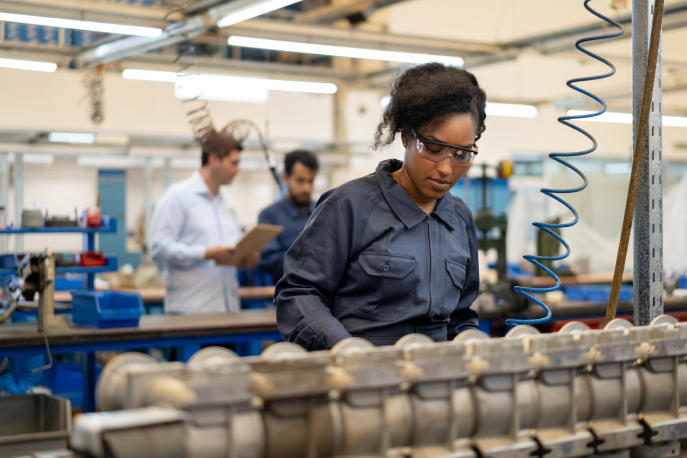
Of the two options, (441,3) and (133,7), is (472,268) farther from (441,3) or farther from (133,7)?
(441,3)

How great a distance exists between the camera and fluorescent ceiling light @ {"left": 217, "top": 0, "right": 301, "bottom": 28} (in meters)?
4.18

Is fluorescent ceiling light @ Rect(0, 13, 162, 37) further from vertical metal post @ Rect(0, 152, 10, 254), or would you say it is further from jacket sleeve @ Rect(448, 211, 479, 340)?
jacket sleeve @ Rect(448, 211, 479, 340)

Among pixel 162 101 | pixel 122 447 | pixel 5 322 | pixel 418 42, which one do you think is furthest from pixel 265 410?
pixel 162 101

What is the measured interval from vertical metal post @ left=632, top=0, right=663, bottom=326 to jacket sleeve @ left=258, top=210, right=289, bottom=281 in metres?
2.92

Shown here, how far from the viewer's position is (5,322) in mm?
3010

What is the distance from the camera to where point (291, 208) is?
13.9ft

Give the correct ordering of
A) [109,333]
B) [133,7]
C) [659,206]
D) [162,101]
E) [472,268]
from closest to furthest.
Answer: [659,206] → [472,268] → [109,333] → [133,7] → [162,101]

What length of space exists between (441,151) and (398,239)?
0.19 meters

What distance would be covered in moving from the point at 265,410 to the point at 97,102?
280 inches

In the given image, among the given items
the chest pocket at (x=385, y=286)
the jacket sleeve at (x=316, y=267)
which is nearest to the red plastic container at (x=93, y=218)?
the jacket sleeve at (x=316, y=267)

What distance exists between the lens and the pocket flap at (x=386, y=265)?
52.3 inches

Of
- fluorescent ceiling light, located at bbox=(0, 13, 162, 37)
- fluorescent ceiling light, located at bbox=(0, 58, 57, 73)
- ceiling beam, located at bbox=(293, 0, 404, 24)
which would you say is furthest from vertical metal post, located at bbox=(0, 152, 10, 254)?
ceiling beam, located at bbox=(293, 0, 404, 24)

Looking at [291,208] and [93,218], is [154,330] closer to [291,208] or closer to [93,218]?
[93,218]

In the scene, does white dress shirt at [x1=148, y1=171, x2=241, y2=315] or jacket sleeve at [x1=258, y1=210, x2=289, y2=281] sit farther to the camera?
jacket sleeve at [x1=258, y1=210, x2=289, y2=281]
